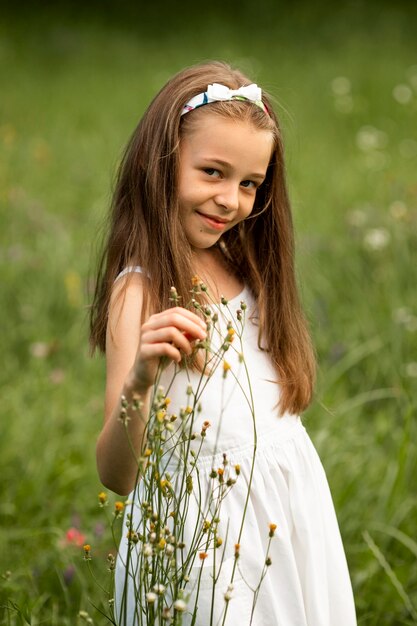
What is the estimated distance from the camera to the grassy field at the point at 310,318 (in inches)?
105

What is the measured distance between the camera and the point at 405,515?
287 cm

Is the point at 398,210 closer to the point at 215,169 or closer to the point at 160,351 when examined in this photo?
the point at 215,169

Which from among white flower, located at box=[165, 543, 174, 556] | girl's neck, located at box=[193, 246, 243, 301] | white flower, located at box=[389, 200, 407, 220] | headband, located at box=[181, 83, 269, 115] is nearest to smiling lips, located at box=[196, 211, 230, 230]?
girl's neck, located at box=[193, 246, 243, 301]

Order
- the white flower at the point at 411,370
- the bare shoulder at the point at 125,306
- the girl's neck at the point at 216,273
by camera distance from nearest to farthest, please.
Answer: the bare shoulder at the point at 125,306 < the girl's neck at the point at 216,273 < the white flower at the point at 411,370

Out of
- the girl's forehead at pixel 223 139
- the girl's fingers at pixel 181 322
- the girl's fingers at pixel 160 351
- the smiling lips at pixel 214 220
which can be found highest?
the girl's forehead at pixel 223 139

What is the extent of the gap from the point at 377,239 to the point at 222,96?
2.42m

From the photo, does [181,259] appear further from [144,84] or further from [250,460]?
[144,84]

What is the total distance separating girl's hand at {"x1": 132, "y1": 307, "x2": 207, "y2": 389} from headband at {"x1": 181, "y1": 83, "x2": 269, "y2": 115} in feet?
1.88

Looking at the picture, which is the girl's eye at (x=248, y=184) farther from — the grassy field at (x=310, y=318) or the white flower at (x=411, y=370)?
the white flower at (x=411, y=370)

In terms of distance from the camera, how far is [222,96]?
5.91ft

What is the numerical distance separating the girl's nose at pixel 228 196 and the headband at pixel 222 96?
18cm

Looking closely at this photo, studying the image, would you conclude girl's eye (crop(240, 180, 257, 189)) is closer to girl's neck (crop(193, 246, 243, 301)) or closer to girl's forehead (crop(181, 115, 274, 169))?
girl's forehead (crop(181, 115, 274, 169))

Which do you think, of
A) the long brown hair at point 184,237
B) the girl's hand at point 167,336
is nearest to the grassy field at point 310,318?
the long brown hair at point 184,237

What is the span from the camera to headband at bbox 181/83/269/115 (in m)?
1.80
